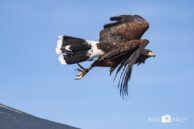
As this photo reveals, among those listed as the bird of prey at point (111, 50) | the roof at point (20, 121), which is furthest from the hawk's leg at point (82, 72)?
the roof at point (20, 121)

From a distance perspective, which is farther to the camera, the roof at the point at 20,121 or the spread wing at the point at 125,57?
the roof at the point at 20,121

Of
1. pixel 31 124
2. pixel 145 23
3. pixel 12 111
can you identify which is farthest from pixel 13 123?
pixel 145 23

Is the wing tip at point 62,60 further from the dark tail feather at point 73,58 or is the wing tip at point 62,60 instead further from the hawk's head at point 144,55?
the hawk's head at point 144,55

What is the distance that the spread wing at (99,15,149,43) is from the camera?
34.2ft

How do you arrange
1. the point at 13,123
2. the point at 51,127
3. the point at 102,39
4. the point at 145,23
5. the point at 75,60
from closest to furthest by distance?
the point at 75,60, the point at 102,39, the point at 145,23, the point at 13,123, the point at 51,127

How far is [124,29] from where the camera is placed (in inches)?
421

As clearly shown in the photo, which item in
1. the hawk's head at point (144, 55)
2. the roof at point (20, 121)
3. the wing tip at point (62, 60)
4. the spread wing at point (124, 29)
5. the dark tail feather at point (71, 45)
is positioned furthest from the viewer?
the roof at point (20, 121)

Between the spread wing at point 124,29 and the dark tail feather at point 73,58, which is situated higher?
the spread wing at point 124,29

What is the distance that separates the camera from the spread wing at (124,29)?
411 inches

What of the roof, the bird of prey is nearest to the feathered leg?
the bird of prey

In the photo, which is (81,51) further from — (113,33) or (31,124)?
(31,124)

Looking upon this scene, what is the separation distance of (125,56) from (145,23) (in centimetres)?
140

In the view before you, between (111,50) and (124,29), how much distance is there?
1.09 m

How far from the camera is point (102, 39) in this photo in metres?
10.4
